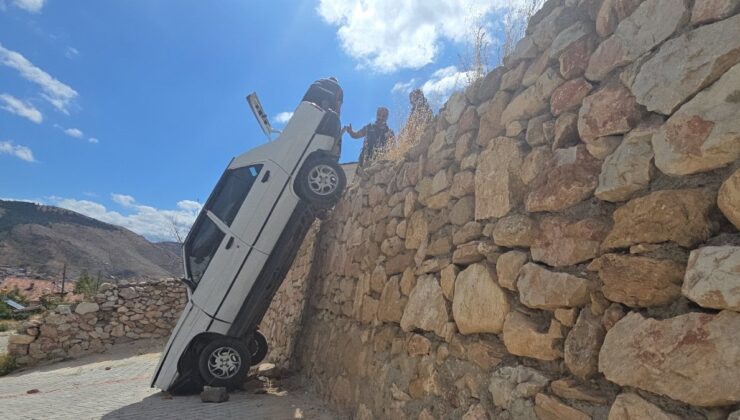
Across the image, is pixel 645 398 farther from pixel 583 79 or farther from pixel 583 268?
pixel 583 79

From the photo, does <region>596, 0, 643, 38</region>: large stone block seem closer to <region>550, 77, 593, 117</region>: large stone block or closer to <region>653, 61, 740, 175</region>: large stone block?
<region>550, 77, 593, 117</region>: large stone block

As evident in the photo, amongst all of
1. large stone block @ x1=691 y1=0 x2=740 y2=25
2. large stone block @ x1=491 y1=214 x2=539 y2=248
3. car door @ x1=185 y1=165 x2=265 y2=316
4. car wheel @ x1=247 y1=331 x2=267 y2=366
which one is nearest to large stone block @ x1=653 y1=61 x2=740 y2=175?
large stone block @ x1=691 y1=0 x2=740 y2=25

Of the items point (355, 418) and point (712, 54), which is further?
point (355, 418)

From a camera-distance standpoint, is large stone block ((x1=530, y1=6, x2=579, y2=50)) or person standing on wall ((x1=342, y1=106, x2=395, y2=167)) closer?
large stone block ((x1=530, y1=6, x2=579, y2=50))

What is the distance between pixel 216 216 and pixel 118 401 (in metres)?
2.85

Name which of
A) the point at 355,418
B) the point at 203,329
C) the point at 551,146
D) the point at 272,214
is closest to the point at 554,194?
the point at 551,146

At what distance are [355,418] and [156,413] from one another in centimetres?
250

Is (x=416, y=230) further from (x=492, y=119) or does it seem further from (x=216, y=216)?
(x=216, y=216)

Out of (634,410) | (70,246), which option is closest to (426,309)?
(634,410)

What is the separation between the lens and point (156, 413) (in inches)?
196

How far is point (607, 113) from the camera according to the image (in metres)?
1.92

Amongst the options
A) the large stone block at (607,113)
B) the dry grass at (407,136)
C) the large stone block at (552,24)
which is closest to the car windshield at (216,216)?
the dry grass at (407,136)

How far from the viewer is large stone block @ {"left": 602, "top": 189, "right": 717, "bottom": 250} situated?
4.89 feet

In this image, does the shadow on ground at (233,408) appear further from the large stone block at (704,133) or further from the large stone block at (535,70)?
the large stone block at (704,133)
